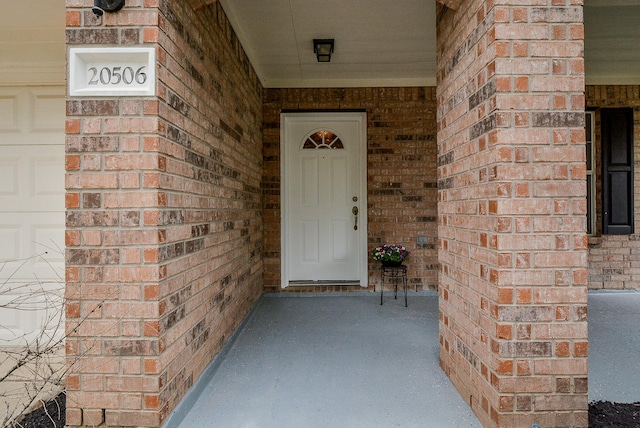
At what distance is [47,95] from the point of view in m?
2.99

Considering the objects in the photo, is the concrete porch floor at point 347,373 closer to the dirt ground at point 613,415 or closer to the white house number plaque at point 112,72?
the dirt ground at point 613,415

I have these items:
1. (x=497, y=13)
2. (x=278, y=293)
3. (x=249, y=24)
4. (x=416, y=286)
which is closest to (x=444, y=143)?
(x=497, y=13)

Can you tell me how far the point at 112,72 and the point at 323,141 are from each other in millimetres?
3068

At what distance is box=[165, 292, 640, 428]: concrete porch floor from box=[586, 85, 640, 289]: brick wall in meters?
0.85

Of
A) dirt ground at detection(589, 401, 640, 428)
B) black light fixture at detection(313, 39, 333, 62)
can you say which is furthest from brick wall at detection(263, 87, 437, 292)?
dirt ground at detection(589, 401, 640, 428)

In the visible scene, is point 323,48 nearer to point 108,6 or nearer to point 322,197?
point 322,197

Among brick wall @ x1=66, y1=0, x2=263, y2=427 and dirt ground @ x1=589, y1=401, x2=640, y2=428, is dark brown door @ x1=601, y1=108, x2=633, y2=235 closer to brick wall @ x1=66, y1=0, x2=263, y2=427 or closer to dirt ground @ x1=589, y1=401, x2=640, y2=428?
dirt ground @ x1=589, y1=401, x2=640, y2=428

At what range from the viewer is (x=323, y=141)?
4.59m

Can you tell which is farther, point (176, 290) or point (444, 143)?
point (444, 143)

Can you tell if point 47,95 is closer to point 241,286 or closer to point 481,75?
point 241,286

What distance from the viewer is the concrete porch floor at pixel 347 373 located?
1.88m

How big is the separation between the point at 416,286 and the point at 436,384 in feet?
7.69

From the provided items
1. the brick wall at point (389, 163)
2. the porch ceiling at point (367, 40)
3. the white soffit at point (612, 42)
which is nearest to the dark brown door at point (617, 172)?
the white soffit at point (612, 42)

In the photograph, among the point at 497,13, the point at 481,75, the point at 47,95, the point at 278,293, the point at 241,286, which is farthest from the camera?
the point at 278,293
